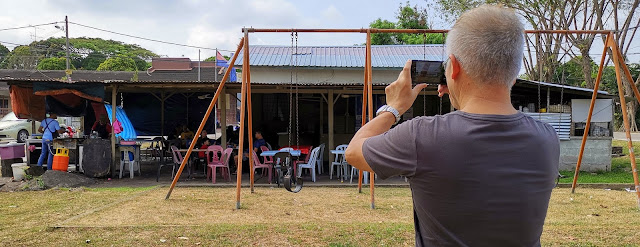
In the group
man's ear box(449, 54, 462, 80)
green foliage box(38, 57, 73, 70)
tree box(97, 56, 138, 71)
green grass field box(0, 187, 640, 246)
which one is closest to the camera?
man's ear box(449, 54, 462, 80)

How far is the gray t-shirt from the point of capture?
4.22 feet

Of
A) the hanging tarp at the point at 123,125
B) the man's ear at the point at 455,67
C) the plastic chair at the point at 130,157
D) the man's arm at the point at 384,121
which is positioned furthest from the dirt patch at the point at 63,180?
the man's ear at the point at 455,67

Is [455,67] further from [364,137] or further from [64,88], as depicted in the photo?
[64,88]

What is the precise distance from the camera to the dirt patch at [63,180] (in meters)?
10.3

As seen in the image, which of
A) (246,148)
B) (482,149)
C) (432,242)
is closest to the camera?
(482,149)

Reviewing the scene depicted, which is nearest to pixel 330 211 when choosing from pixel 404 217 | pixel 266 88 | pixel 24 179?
pixel 404 217

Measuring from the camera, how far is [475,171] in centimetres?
128

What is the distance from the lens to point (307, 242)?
4742 millimetres

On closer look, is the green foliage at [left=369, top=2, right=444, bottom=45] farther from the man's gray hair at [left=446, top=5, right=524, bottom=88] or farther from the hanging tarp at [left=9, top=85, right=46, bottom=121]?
the man's gray hair at [left=446, top=5, right=524, bottom=88]

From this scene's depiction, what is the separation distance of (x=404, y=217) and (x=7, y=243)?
16.3 ft

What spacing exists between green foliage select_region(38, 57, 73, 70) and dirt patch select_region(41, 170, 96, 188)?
113ft

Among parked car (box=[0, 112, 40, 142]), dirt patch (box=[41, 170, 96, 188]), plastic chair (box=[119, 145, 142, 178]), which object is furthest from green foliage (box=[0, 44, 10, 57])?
dirt patch (box=[41, 170, 96, 188])

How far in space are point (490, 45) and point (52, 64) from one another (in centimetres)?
4598

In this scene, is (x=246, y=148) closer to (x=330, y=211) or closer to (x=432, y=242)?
(x=330, y=211)
